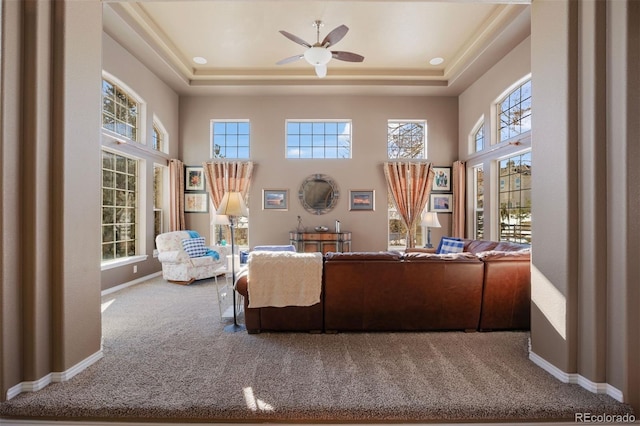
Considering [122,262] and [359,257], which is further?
[122,262]

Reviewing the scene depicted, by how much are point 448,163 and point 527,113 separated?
6.76 ft

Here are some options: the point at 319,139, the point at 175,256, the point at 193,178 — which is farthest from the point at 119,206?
the point at 319,139

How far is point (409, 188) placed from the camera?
6453 millimetres

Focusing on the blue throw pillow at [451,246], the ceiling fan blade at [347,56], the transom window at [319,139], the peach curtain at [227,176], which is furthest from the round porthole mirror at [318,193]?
the ceiling fan blade at [347,56]

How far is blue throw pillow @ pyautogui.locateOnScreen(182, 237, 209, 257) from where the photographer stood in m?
5.28

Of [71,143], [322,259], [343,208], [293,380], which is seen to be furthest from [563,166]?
[343,208]

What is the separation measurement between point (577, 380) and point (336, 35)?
4.03 metres

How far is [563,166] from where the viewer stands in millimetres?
2152

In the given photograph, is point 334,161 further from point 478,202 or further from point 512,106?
point 512,106

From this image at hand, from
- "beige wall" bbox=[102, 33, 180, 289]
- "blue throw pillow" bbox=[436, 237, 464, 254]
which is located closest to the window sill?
"beige wall" bbox=[102, 33, 180, 289]

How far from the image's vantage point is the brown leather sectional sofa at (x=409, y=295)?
116 inches

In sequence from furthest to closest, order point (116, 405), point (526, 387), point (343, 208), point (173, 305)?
point (343, 208)
point (173, 305)
point (526, 387)
point (116, 405)

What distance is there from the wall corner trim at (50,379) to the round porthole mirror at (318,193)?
181 inches

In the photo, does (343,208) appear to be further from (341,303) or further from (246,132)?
(341,303)
